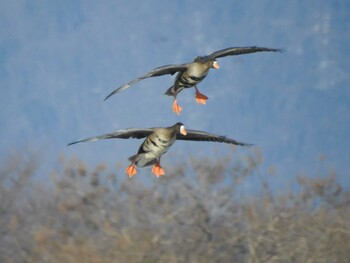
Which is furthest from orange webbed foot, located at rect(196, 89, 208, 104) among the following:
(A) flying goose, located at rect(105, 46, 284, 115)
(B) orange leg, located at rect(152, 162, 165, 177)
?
(B) orange leg, located at rect(152, 162, 165, 177)

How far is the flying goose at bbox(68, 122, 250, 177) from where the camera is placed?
573cm

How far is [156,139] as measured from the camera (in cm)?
577

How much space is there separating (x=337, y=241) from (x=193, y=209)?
490cm

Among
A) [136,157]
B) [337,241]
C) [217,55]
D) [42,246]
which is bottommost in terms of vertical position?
[136,157]

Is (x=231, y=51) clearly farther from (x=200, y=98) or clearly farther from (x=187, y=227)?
(x=187, y=227)

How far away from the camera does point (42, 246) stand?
25016 mm

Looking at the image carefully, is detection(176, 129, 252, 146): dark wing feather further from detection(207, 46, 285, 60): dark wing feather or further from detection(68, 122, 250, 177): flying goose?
detection(207, 46, 285, 60): dark wing feather

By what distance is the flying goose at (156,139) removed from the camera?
5.73 meters

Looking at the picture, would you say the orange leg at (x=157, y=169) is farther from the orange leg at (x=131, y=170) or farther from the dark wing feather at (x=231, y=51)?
the dark wing feather at (x=231, y=51)

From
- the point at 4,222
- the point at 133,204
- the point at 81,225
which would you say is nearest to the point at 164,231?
the point at 133,204

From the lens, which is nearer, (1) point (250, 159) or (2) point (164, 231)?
(2) point (164, 231)

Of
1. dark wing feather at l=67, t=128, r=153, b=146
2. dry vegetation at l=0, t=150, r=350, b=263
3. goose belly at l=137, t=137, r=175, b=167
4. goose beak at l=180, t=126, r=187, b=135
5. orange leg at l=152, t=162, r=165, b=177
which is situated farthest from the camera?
dry vegetation at l=0, t=150, r=350, b=263

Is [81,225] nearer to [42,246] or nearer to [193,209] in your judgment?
[42,246]

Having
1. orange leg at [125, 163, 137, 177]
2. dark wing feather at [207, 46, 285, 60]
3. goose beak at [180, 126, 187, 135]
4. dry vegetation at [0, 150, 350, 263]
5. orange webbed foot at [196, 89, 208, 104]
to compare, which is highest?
dry vegetation at [0, 150, 350, 263]
